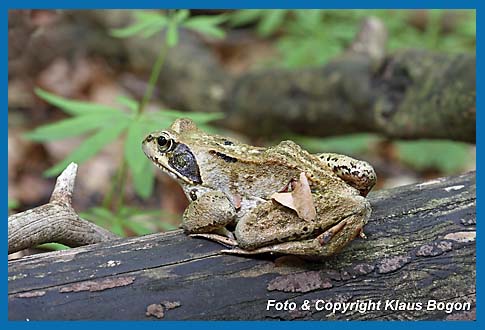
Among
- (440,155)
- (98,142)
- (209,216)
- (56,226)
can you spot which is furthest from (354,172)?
(440,155)

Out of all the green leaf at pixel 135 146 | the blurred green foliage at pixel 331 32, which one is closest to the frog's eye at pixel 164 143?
the green leaf at pixel 135 146

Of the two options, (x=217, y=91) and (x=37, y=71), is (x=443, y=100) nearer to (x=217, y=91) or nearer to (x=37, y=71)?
(x=217, y=91)

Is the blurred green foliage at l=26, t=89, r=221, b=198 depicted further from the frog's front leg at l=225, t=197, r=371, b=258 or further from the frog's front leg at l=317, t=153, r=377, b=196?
the frog's front leg at l=225, t=197, r=371, b=258

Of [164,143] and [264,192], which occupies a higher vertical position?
[164,143]

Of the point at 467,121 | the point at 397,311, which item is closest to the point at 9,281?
the point at 397,311

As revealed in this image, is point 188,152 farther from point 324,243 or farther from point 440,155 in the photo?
point 440,155

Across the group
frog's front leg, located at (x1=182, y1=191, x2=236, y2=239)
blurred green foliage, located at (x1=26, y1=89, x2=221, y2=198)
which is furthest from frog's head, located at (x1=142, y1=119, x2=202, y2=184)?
blurred green foliage, located at (x1=26, y1=89, x2=221, y2=198)
